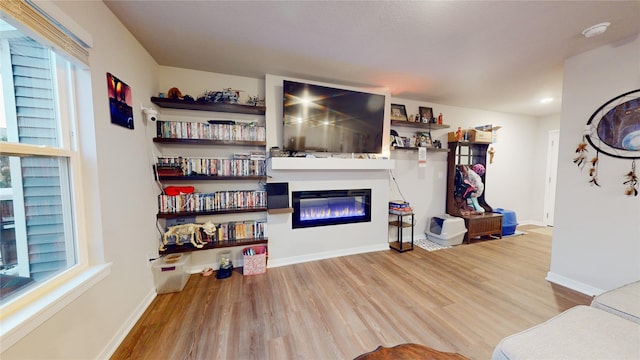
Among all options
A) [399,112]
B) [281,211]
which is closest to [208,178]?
[281,211]

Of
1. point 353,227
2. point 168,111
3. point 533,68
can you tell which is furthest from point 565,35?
point 168,111

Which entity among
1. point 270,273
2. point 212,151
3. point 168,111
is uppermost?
point 168,111

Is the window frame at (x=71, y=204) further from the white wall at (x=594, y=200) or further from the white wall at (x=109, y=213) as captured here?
the white wall at (x=594, y=200)

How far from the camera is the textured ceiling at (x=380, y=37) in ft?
4.98

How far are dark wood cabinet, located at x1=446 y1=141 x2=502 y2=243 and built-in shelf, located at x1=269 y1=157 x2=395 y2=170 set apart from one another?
141 centimetres

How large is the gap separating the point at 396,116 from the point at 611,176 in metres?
2.26

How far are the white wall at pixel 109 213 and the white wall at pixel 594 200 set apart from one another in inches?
160

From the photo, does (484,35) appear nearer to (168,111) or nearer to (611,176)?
(611,176)

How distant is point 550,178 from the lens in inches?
179

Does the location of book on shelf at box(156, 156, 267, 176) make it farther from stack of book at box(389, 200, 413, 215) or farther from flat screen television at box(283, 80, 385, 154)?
stack of book at box(389, 200, 413, 215)

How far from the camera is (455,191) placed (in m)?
3.73

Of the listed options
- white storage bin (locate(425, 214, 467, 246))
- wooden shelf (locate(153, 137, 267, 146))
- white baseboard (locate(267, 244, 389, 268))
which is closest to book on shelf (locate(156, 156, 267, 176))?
wooden shelf (locate(153, 137, 267, 146))

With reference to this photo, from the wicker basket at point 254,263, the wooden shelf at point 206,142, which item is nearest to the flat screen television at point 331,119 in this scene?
the wooden shelf at point 206,142

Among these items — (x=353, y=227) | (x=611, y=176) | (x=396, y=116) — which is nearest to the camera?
(x=611, y=176)
